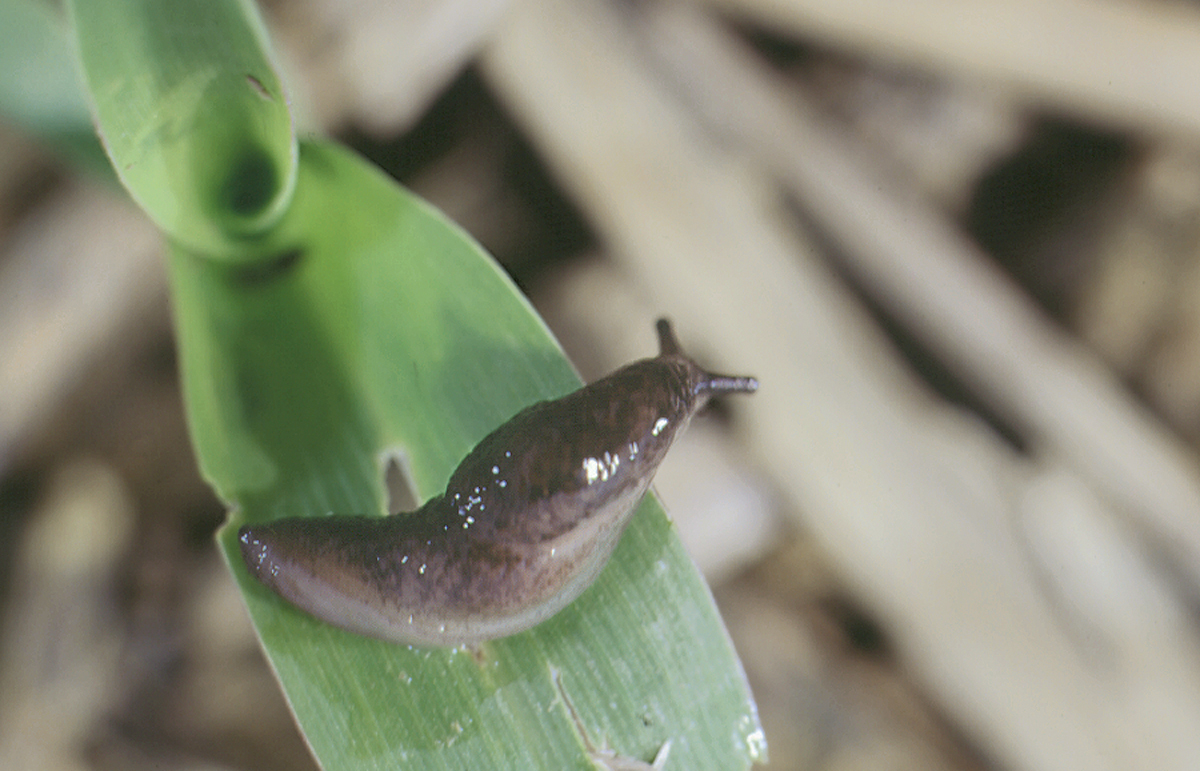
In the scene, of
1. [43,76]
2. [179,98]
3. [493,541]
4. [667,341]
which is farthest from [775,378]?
[43,76]

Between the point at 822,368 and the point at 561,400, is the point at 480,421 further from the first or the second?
the point at 822,368

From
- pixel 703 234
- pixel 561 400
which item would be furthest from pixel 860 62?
pixel 561 400

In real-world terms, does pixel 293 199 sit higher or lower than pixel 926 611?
higher

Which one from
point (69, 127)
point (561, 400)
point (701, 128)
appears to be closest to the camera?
point (561, 400)

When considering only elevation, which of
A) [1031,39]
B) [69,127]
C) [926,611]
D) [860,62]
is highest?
[1031,39]

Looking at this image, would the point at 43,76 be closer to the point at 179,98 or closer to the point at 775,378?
the point at 179,98

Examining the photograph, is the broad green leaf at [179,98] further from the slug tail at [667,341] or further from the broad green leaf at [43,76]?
the slug tail at [667,341]

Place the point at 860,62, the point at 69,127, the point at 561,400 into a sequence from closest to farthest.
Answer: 1. the point at 561,400
2. the point at 69,127
3. the point at 860,62
